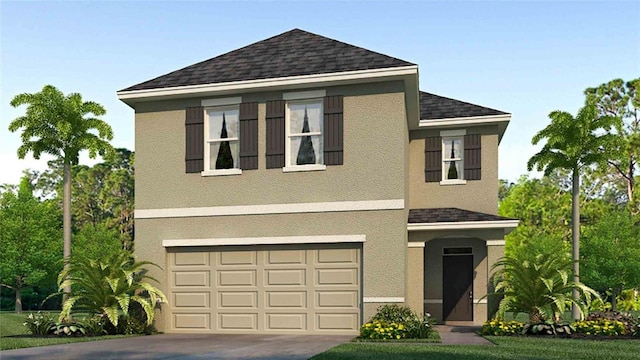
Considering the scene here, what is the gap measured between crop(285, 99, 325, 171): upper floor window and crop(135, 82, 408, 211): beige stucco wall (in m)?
0.38

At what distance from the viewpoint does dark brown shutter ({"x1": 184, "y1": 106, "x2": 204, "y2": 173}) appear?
1748 cm

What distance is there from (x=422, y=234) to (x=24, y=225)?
24.9 m

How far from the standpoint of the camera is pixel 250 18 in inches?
655

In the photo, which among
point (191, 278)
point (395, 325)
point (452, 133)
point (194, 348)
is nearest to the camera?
point (194, 348)

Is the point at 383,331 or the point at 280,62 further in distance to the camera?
the point at 280,62

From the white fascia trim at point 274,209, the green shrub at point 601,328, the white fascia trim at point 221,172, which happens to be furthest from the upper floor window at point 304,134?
the green shrub at point 601,328

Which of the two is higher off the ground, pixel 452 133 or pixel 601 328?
pixel 452 133

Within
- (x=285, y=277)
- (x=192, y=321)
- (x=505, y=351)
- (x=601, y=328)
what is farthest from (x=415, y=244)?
(x=505, y=351)

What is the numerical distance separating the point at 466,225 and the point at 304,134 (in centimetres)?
521

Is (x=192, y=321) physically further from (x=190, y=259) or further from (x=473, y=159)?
(x=473, y=159)

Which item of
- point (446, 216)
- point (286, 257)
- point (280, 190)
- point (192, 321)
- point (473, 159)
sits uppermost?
point (473, 159)

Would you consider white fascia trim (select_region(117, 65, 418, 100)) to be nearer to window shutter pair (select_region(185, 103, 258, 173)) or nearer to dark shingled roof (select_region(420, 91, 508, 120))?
window shutter pair (select_region(185, 103, 258, 173))

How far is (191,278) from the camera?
17484 millimetres

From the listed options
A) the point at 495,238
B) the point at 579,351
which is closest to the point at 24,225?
the point at 495,238
